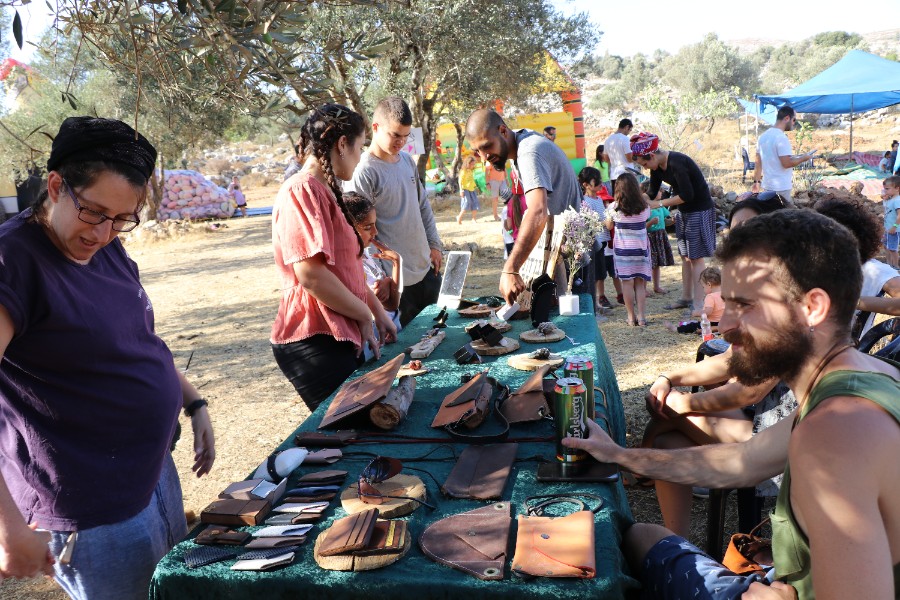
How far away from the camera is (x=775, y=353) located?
5.34 feet

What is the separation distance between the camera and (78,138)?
1.65 metres

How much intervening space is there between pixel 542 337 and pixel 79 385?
2294mm

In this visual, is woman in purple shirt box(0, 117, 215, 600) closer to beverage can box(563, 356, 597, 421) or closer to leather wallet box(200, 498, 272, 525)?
leather wallet box(200, 498, 272, 525)

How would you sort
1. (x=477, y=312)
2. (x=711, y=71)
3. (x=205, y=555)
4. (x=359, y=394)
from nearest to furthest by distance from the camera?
(x=205, y=555)
(x=359, y=394)
(x=477, y=312)
(x=711, y=71)

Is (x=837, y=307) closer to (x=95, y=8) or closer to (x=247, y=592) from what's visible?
(x=247, y=592)

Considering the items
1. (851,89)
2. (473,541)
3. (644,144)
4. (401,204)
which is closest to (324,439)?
(473,541)

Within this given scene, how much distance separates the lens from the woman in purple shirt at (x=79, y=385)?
1.63 m

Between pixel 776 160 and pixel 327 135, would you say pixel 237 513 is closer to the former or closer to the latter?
pixel 327 135

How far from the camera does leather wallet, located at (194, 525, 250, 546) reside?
1.79 meters

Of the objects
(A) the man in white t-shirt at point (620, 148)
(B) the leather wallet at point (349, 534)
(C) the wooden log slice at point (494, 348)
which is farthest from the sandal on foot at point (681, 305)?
(B) the leather wallet at point (349, 534)

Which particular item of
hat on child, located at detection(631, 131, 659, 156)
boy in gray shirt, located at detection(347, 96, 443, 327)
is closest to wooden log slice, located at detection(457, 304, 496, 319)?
boy in gray shirt, located at detection(347, 96, 443, 327)

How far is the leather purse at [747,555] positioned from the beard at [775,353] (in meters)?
0.79

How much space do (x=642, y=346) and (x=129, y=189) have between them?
550cm

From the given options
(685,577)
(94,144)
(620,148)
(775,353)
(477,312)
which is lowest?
(685,577)
